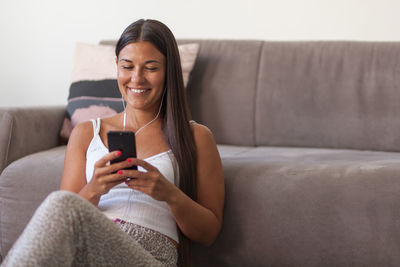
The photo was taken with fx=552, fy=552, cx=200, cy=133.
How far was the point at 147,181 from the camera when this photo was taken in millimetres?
1191

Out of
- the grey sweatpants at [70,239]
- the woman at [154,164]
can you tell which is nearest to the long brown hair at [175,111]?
the woman at [154,164]

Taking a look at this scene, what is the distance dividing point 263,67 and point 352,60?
35 centimetres

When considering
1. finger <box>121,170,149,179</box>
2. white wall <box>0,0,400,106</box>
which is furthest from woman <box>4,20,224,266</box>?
white wall <box>0,0,400,106</box>

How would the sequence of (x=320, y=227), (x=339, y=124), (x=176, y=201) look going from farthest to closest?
(x=339, y=124), (x=320, y=227), (x=176, y=201)

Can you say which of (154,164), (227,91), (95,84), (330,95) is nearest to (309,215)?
(154,164)

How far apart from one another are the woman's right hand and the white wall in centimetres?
154

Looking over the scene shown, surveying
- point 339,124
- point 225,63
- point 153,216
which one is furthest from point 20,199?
point 339,124

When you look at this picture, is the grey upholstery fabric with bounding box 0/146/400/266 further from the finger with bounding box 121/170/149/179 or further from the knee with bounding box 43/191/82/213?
the knee with bounding box 43/191/82/213

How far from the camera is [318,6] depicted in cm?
247

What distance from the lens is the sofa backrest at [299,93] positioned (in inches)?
80.2

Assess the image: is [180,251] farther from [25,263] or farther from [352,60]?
[352,60]

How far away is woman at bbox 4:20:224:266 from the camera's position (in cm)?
124


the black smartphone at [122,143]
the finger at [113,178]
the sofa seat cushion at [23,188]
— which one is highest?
the black smartphone at [122,143]

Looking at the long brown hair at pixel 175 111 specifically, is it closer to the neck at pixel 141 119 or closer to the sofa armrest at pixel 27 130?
the neck at pixel 141 119
